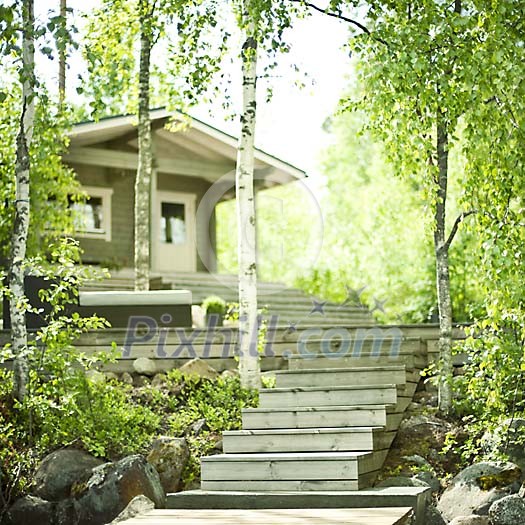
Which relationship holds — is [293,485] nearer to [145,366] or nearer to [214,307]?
[145,366]

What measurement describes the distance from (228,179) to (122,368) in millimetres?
10054

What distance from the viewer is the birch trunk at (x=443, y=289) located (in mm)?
7918

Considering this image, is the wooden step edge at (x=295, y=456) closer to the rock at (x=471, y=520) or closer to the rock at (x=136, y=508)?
the rock at (x=136, y=508)

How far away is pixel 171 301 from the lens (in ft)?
32.6

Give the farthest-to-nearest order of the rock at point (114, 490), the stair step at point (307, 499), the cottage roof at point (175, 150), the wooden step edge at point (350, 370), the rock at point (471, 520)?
the cottage roof at point (175, 150), the wooden step edge at point (350, 370), the rock at point (114, 490), the rock at point (471, 520), the stair step at point (307, 499)

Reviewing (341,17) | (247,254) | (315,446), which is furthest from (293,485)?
(341,17)

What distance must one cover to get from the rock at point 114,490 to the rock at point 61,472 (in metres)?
0.25

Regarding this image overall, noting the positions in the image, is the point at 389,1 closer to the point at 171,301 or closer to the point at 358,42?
the point at 358,42

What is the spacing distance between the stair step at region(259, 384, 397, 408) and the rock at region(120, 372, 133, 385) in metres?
1.67

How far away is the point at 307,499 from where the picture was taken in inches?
245

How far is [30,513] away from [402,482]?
9.04 feet

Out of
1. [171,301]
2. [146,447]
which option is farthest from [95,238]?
[146,447]

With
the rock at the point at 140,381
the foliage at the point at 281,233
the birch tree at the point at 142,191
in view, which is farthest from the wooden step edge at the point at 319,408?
the foliage at the point at 281,233

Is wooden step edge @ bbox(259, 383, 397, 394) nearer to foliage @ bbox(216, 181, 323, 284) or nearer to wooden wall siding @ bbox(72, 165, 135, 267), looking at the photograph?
wooden wall siding @ bbox(72, 165, 135, 267)
